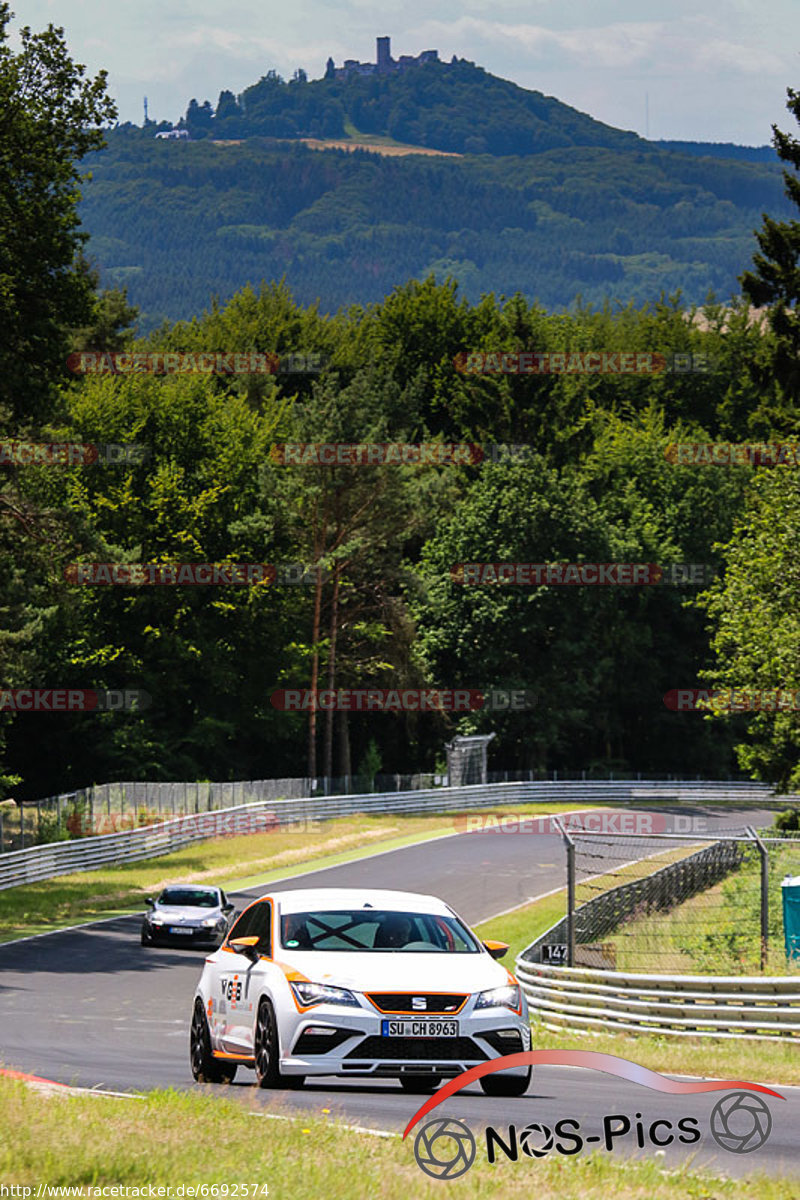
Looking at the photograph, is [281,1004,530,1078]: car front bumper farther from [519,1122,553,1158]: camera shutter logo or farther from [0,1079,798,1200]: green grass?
[0,1079,798,1200]: green grass

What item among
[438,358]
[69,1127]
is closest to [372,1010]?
[69,1127]

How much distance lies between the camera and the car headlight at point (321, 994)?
10.9 m

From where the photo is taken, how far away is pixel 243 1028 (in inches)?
467

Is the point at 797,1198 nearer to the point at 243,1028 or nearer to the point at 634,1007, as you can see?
the point at 243,1028

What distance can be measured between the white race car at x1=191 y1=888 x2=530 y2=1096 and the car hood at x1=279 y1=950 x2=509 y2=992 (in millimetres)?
11

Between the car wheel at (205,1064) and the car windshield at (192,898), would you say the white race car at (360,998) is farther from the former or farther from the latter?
the car windshield at (192,898)

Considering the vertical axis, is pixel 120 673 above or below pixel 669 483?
below

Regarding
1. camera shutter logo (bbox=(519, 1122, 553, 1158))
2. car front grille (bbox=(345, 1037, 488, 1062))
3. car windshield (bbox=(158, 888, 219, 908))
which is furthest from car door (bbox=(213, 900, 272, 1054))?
car windshield (bbox=(158, 888, 219, 908))

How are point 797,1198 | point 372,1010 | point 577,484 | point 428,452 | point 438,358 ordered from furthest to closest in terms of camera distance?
1. point 438,358
2. point 428,452
3. point 577,484
4. point 372,1010
5. point 797,1198

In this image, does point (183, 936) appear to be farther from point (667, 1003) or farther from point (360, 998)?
point (360, 998)

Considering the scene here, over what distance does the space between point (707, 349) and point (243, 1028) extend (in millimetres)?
97730

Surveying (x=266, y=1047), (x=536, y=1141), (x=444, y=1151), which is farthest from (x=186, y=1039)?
(x=444, y=1151)

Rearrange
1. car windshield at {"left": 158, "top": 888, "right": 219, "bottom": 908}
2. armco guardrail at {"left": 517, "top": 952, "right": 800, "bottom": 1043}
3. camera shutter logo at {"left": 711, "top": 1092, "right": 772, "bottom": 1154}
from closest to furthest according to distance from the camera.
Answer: camera shutter logo at {"left": 711, "top": 1092, "right": 772, "bottom": 1154} < armco guardrail at {"left": 517, "top": 952, "right": 800, "bottom": 1043} < car windshield at {"left": 158, "top": 888, "right": 219, "bottom": 908}

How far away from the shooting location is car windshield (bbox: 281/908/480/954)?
1194cm
